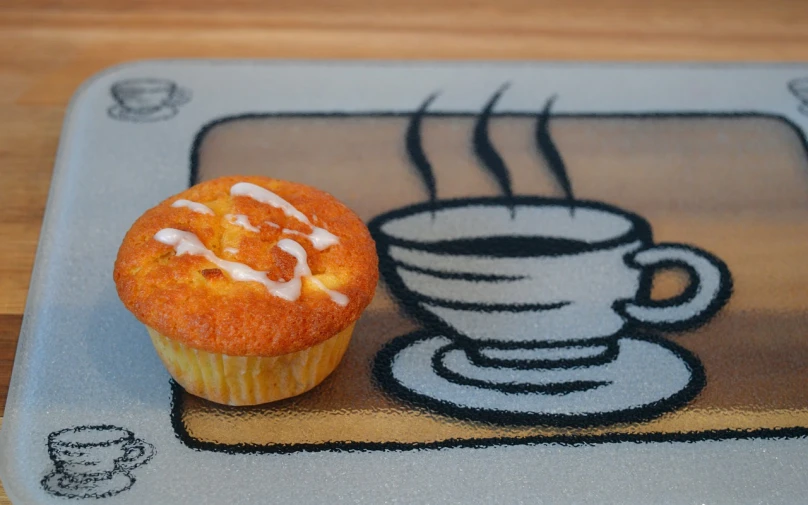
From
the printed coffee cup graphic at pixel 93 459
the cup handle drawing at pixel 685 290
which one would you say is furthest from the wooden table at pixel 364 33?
the printed coffee cup graphic at pixel 93 459

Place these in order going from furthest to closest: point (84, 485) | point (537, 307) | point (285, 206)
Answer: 1. point (537, 307)
2. point (285, 206)
3. point (84, 485)

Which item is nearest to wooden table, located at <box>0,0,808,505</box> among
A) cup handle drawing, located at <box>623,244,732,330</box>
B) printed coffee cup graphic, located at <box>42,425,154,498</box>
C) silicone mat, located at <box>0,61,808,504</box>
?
silicone mat, located at <box>0,61,808,504</box>

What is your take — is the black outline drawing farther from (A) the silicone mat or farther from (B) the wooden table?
(B) the wooden table

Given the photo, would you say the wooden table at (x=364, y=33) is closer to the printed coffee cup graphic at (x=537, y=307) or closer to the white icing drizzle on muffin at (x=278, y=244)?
the printed coffee cup graphic at (x=537, y=307)

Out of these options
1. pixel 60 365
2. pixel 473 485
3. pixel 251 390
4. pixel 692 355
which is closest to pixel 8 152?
pixel 60 365

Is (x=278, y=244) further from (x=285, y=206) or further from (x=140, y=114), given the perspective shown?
(x=140, y=114)

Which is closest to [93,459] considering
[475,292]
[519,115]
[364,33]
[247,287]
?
[247,287]
